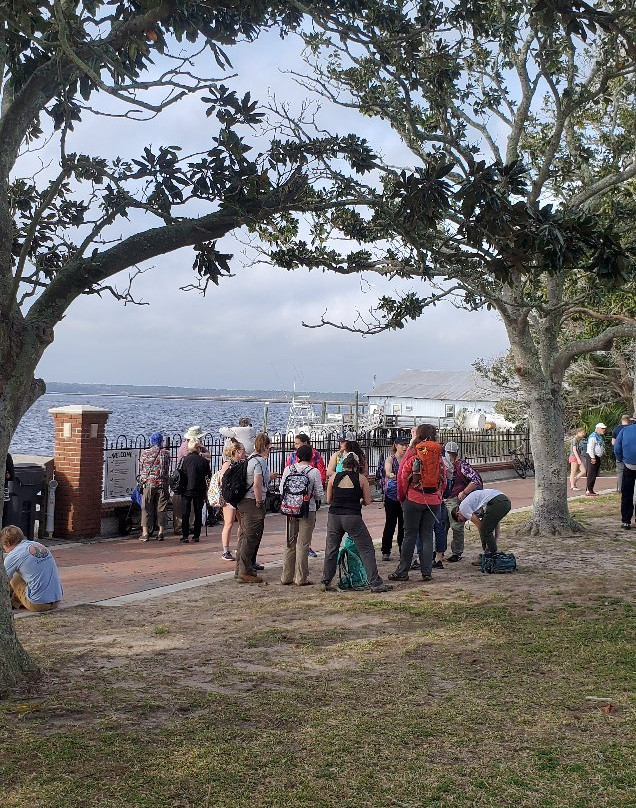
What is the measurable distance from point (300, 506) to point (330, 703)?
4114 millimetres

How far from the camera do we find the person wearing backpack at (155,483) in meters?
13.1

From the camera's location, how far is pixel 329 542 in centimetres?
971

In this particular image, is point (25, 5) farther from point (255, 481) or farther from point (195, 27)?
point (255, 481)

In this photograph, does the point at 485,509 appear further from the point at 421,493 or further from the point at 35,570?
the point at 35,570

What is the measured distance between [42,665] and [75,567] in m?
4.55

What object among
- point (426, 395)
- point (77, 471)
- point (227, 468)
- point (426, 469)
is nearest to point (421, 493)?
point (426, 469)

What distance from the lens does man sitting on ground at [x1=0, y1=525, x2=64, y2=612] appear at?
318 inches

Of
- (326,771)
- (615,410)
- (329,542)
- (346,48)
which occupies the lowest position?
→ (326,771)

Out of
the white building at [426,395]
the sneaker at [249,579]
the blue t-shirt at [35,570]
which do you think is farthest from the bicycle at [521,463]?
the white building at [426,395]

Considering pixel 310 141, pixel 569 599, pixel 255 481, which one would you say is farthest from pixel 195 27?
pixel 569 599

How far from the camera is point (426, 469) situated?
9.97 m

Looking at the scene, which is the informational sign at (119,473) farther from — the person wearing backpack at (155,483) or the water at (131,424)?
the water at (131,424)

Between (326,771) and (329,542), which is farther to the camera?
(329,542)

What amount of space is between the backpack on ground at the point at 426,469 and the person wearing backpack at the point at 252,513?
5.82 ft
